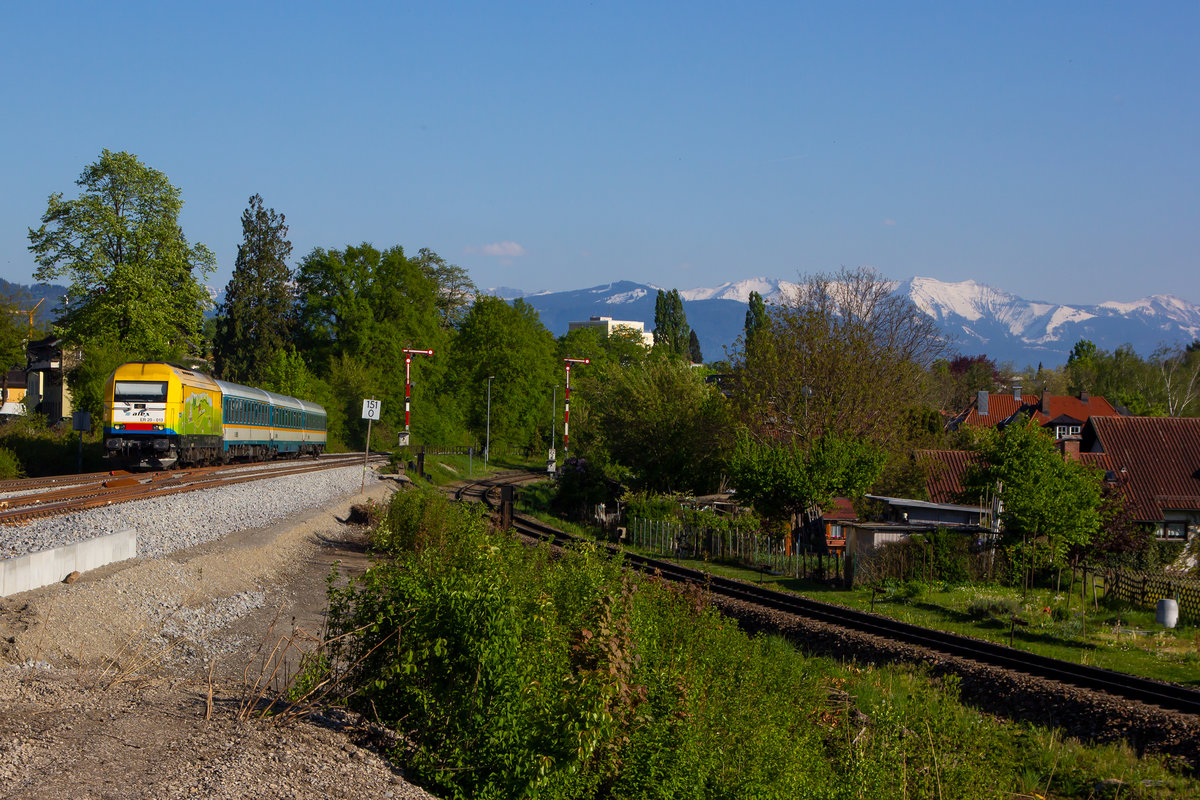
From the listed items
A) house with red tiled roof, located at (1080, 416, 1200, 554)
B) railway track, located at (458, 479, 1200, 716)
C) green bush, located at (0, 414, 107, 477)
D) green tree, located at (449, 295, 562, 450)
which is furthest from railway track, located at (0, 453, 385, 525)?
green tree, located at (449, 295, 562, 450)

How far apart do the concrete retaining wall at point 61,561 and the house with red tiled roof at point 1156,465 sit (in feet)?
111

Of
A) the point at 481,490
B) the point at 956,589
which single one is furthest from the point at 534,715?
the point at 481,490

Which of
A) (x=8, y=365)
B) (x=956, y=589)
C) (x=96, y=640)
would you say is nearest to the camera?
(x=96, y=640)

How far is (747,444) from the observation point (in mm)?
32969

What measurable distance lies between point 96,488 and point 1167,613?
24844mm

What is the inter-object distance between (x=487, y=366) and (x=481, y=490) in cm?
3060

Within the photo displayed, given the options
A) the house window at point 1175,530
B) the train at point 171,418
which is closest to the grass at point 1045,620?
the train at point 171,418

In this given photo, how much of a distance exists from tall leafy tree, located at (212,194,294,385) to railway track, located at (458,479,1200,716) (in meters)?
54.0

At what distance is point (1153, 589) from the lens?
22.2 metres

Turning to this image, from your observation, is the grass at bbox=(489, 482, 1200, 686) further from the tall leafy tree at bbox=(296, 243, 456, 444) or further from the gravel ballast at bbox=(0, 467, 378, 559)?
the tall leafy tree at bbox=(296, 243, 456, 444)

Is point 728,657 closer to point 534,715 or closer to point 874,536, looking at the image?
point 534,715

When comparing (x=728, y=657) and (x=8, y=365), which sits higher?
(x=8, y=365)

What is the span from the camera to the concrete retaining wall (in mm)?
11539

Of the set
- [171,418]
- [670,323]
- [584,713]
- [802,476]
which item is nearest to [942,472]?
[802,476]
